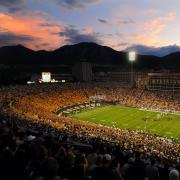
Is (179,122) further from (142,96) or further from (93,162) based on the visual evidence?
(93,162)

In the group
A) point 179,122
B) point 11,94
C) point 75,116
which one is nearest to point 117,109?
point 75,116

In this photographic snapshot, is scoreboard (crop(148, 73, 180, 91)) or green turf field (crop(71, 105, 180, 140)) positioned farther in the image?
scoreboard (crop(148, 73, 180, 91))

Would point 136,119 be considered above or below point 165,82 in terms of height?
below

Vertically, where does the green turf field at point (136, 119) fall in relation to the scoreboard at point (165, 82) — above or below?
below

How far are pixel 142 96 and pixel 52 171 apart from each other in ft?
278

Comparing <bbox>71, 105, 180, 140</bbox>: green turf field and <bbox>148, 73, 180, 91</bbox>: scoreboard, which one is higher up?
<bbox>148, 73, 180, 91</bbox>: scoreboard

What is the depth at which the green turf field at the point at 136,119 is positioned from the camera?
5716cm

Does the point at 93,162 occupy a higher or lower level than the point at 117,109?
higher

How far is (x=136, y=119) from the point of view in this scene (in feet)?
216

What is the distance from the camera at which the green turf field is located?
57.2 m

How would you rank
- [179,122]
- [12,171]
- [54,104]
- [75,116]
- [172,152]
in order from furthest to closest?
[54,104]
[75,116]
[179,122]
[172,152]
[12,171]

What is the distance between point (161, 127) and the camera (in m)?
58.8

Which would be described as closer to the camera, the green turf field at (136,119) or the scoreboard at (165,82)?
the green turf field at (136,119)

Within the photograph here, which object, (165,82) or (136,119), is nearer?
(136,119)
